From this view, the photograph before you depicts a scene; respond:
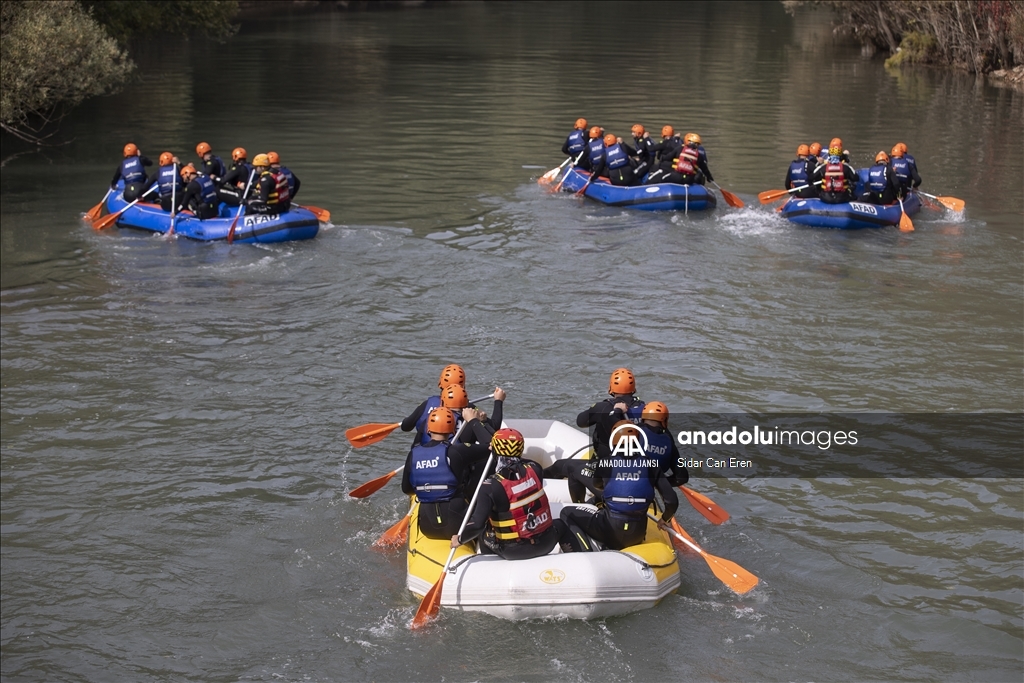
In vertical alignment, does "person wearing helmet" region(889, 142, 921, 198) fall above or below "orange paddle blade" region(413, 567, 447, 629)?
above

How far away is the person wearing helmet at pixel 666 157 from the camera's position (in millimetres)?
22078

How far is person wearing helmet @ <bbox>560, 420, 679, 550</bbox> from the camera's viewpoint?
9.41m

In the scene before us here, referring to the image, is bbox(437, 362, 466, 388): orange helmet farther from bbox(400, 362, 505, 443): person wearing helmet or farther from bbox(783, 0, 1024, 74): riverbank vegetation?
bbox(783, 0, 1024, 74): riverbank vegetation

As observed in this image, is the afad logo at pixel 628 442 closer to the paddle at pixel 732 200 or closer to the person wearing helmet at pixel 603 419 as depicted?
the person wearing helmet at pixel 603 419

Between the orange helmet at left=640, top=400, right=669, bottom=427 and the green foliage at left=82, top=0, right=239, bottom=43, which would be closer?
the orange helmet at left=640, top=400, right=669, bottom=427

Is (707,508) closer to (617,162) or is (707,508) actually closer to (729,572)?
(729,572)

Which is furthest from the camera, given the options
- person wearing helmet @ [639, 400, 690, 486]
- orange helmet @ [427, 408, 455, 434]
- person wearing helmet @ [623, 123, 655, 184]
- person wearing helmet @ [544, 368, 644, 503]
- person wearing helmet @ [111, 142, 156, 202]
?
person wearing helmet @ [623, 123, 655, 184]

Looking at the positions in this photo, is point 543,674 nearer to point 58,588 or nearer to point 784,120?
point 58,588

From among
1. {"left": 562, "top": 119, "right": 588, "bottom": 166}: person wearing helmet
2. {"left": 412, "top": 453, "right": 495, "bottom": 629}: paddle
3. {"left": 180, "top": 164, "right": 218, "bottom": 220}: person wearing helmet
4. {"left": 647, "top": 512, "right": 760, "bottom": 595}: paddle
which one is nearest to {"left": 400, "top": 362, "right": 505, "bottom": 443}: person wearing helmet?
{"left": 412, "top": 453, "right": 495, "bottom": 629}: paddle

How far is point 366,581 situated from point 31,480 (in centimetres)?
456

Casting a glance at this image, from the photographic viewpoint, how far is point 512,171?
2647 cm

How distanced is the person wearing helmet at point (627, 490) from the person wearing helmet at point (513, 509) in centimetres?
51

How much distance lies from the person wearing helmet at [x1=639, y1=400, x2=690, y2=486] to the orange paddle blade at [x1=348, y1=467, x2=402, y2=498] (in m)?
3.00

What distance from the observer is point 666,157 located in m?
22.4
